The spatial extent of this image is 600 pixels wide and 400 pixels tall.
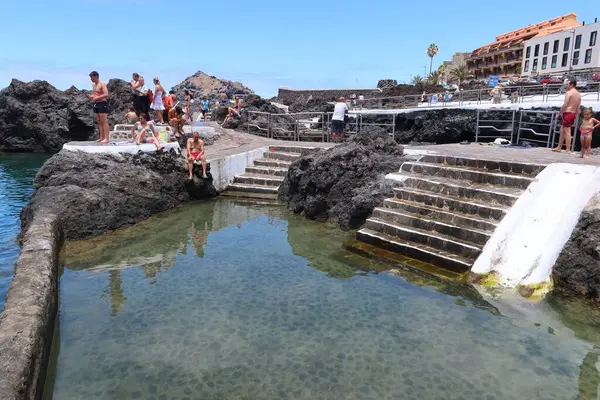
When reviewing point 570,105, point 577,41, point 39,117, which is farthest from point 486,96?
point 577,41

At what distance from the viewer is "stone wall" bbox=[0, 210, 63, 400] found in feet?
10.5

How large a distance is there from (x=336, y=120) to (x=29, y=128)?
73.7 feet

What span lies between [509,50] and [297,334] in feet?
228

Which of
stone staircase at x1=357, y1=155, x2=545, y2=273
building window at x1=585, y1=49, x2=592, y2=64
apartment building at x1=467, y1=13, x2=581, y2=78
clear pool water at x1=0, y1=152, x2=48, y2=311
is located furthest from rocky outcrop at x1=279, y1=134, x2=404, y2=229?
apartment building at x1=467, y1=13, x2=581, y2=78

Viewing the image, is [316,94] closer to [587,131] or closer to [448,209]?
[587,131]

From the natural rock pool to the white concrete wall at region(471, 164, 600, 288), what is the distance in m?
0.49

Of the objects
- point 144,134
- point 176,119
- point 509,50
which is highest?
point 509,50

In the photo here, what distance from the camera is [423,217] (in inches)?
285

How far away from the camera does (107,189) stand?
8.95m

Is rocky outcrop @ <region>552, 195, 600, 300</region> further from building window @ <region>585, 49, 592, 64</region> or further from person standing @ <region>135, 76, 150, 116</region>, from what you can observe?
building window @ <region>585, 49, 592, 64</region>

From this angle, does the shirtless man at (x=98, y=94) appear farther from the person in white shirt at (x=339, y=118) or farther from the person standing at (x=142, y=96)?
the person in white shirt at (x=339, y=118)

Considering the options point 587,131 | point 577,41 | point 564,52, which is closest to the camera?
point 587,131

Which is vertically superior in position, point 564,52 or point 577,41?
point 577,41

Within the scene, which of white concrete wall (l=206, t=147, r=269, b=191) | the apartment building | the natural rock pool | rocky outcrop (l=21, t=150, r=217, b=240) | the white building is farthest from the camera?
the apartment building
